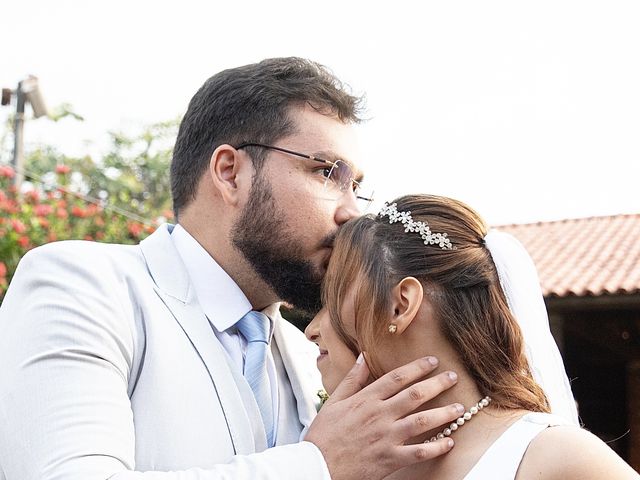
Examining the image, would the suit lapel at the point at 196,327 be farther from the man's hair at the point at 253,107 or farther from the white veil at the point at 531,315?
the white veil at the point at 531,315

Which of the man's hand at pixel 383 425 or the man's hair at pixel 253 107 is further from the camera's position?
the man's hair at pixel 253 107

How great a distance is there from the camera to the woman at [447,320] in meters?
2.37

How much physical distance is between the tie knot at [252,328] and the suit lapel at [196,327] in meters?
0.18

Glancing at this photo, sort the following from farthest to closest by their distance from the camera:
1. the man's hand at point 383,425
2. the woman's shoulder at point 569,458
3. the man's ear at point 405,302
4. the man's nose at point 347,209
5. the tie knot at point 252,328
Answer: the man's nose at point 347,209 < the tie knot at point 252,328 < the man's ear at point 405,302 < the man's hand at point 383,425 < the woman's shoulder at point 569,458

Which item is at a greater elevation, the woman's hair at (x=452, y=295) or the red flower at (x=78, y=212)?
the woman's hair at (x=452, y=295)

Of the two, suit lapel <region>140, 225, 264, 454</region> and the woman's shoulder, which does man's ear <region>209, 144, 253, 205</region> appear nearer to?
suit lapel <region>140, 225, 264, 454</region>

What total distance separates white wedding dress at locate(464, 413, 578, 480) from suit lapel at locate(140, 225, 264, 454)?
649 millimetres

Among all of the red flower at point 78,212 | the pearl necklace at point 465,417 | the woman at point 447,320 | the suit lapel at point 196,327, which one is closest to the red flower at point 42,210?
the red flower at point 78,212

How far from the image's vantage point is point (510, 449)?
218 cm

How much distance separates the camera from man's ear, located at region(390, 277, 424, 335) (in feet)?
7.73

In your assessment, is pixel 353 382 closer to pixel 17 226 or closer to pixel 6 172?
pixel 17 226

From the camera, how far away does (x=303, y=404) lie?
9.45 feet

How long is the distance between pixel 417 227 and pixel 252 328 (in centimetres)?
69

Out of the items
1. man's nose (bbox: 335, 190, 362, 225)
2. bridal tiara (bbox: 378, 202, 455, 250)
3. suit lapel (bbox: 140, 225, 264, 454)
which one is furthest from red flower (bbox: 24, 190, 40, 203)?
bridal tiara (bbox: 378, 202, 455, 250)
